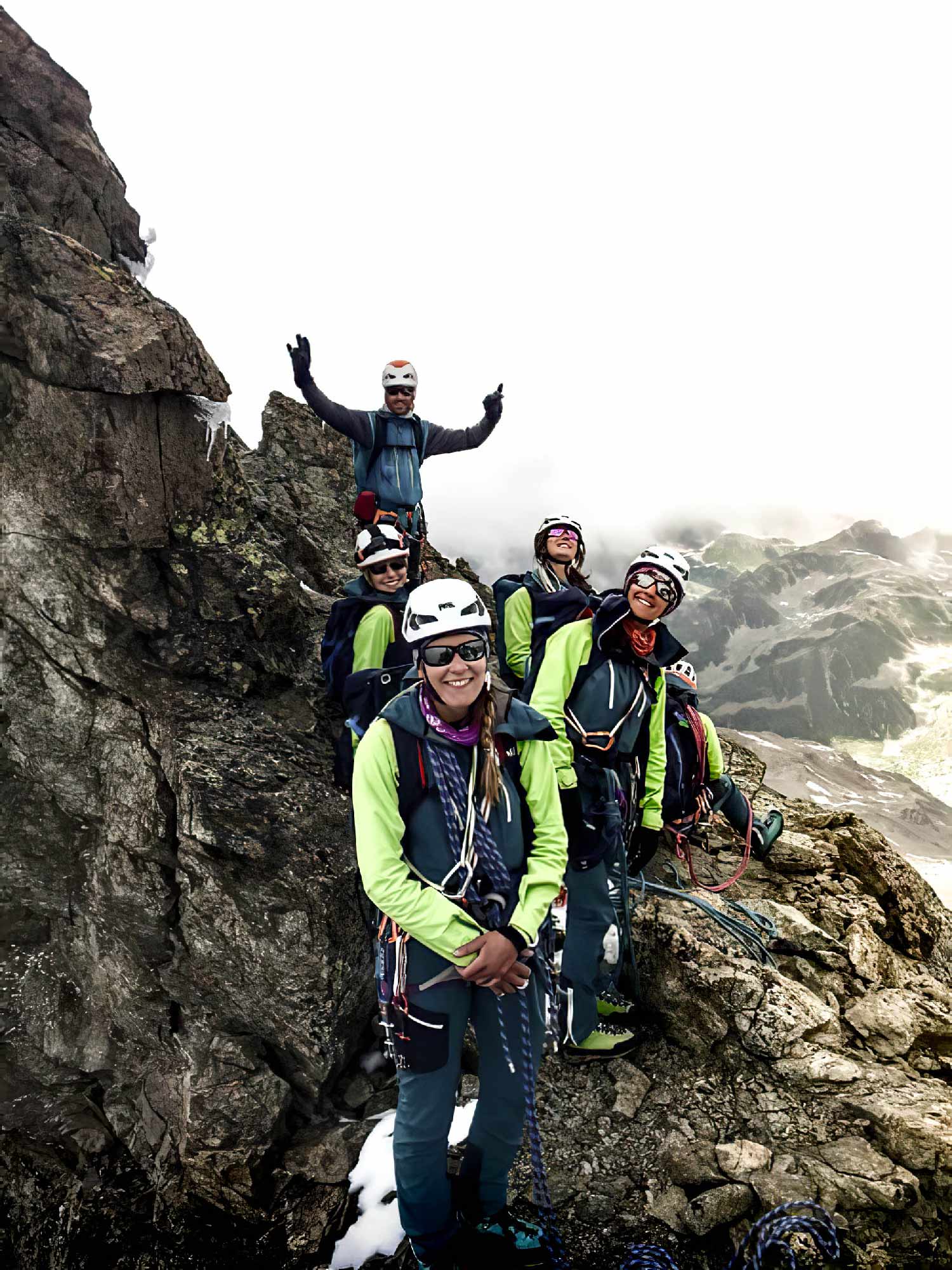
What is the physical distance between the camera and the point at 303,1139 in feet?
23.8

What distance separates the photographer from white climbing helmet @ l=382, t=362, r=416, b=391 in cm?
1000

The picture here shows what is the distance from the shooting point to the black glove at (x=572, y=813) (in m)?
6.12

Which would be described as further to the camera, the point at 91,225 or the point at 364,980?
the point at 91,225

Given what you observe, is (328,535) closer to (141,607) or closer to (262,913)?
(141,607)

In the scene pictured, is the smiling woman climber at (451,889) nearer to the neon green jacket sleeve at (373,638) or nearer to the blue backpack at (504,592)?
the neon green jacket sleeve at (373,638)

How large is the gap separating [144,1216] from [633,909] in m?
6.29

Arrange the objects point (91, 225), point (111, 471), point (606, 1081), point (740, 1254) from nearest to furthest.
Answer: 1. point (740, 1254)
2. point (606, 1081)
3. point (111, 471)
4. point (91, 225)

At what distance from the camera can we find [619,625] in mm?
6473

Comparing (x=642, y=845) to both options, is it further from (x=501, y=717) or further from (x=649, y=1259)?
(x=649, y=1259)

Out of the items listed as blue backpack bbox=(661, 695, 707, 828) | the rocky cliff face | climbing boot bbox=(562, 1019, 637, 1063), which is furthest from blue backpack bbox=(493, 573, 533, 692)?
climbing boot bbox=(562, 1019, 637, 1063)

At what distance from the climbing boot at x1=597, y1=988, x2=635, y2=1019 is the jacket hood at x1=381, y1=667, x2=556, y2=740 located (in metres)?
4.26

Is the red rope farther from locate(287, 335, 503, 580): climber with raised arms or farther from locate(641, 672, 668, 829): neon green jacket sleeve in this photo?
locate(287, 335, 503, 580): climber with raised arms

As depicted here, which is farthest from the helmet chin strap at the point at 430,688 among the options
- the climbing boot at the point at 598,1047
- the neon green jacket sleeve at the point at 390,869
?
the climbing boot at the point at 598,1047

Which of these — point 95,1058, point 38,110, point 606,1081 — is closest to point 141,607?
point 95,1058
